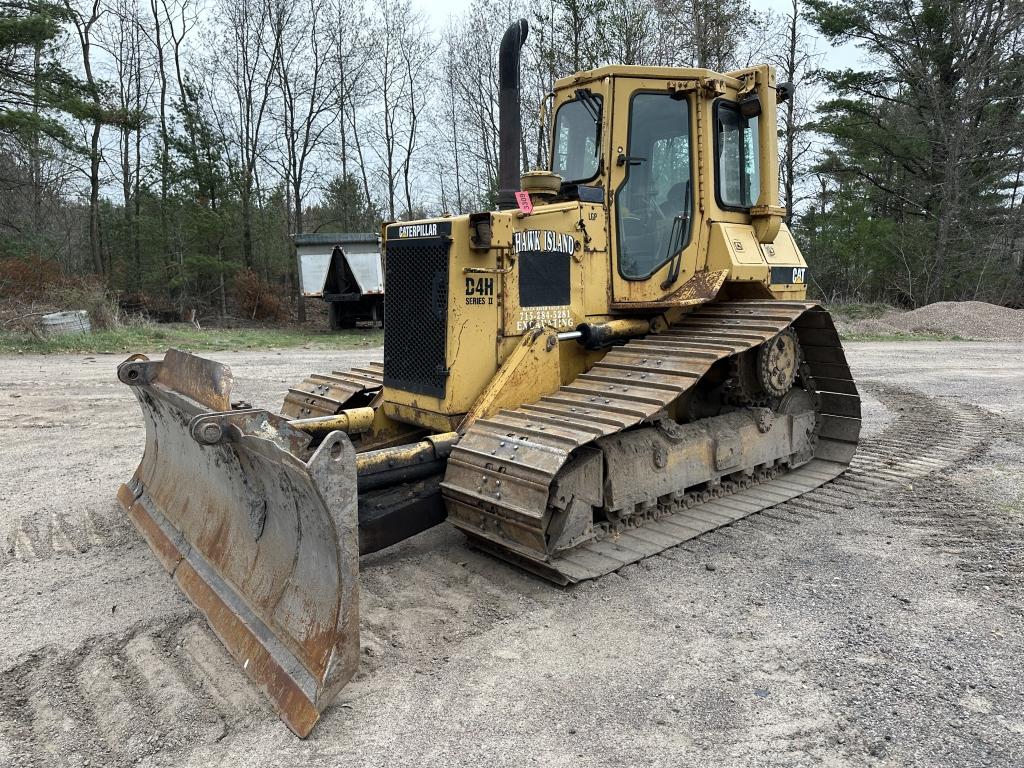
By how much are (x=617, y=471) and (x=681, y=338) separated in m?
1.20

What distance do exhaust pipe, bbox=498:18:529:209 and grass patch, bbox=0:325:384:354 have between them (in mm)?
10929

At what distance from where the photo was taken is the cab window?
541cm

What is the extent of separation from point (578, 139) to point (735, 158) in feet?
4.16

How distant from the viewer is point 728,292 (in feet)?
19.2

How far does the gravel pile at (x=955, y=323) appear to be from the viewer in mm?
18594

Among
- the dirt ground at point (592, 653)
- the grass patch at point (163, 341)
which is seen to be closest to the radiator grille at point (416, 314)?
the dirt ground at point (592, 653)

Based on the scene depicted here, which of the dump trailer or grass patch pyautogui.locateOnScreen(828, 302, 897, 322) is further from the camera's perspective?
grass patch pyautogui.locateOnScreen(828, 302, 897, 322)

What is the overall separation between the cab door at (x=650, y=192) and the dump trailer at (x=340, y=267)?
13.5 meters

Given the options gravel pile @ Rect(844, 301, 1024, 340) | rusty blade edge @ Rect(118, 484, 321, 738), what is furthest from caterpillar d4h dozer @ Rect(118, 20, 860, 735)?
gravel pile @ Rect(844, 301, 1024, 340)

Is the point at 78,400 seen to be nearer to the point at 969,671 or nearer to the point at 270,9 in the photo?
the point at 969,671

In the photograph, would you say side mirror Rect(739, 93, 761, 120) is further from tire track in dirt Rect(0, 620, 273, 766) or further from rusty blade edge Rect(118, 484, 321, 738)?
tire track in dirt Rect(0, 620, 273, 766)

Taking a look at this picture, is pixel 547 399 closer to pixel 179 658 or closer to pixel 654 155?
pixel 654 155

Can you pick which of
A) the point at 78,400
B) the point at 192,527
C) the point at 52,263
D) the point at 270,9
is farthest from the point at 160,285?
the point at 192,527

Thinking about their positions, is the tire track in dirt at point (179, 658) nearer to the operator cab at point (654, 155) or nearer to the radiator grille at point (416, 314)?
the radiator grille at point (416, 314)
